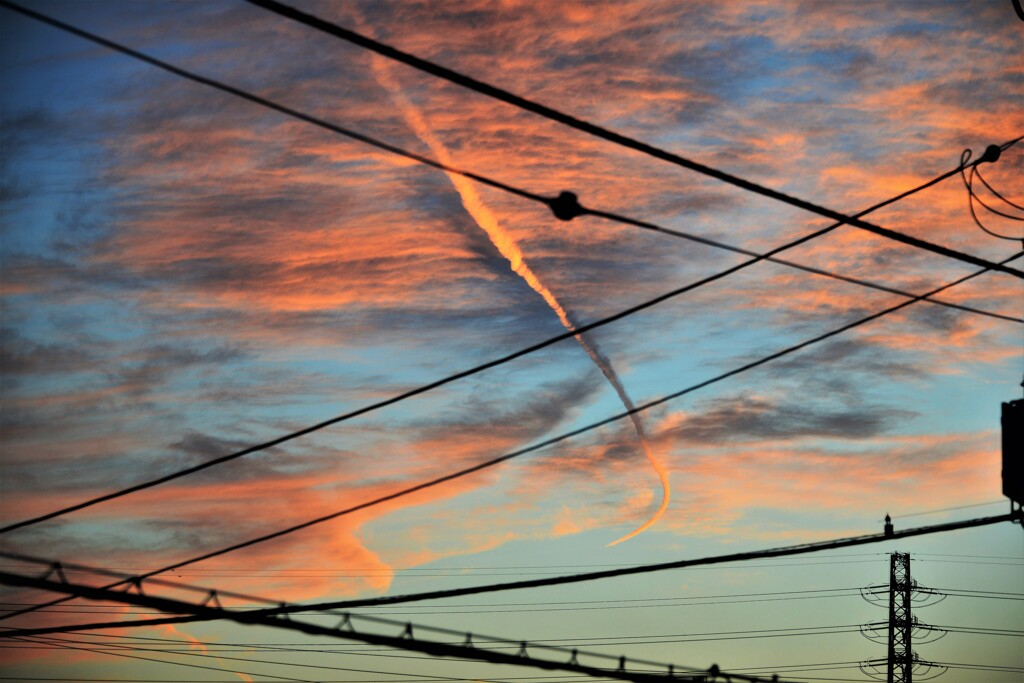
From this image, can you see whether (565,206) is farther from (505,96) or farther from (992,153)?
(992,153)

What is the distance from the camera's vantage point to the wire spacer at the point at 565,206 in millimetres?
9203

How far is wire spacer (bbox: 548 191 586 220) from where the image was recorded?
920 cm

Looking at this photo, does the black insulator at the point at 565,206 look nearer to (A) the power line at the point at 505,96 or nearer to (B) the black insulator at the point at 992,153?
(A) the power line at the point at 505,96

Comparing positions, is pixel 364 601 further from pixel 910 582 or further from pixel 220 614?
pixel 910 582

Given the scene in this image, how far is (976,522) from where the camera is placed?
1531 cm

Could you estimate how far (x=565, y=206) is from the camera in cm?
923

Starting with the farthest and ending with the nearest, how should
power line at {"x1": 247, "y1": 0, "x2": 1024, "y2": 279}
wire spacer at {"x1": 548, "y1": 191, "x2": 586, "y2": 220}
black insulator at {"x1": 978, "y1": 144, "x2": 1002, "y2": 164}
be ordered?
black insulator at {"x1": 978, "y1": 144, "x2": 1002, "y2": 164} → wire spacer at {"x1": 548, "y1": 191, "x2": 586, "y2": 220} → power line at {"x1": 247, "y1": 0, "x2": 1024, "y2": 279}

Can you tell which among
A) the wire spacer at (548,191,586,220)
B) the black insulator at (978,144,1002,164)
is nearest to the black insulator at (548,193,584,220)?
the wire spacer at (548,191,586,220)

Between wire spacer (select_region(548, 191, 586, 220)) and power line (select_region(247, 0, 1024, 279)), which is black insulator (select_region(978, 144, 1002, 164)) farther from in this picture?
wire spacer (select_region(548, 191, 586, 220))

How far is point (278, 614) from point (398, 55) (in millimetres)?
6986

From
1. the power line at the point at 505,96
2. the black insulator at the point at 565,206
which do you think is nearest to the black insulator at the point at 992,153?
the power line at the point at 505,96

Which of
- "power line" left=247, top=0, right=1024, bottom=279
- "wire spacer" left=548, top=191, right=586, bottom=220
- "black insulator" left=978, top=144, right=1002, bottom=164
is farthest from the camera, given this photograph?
"black insulator" left=978, top=144, right=1002, bottom=164

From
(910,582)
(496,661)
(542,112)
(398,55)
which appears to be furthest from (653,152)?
(910,582)

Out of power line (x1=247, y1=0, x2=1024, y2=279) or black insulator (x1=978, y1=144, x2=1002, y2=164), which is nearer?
power line (x1=247, y1=0, x2=1024, y2=279)
